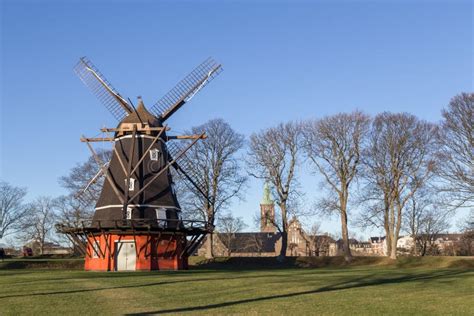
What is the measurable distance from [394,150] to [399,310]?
108 feet

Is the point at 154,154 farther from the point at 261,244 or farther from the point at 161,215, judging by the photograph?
the point at 261,244

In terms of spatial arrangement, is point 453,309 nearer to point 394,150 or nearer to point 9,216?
point 394,150

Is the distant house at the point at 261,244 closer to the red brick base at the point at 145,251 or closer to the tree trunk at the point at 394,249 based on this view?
the tree trunk at the point at 394,249

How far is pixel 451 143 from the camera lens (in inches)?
1414

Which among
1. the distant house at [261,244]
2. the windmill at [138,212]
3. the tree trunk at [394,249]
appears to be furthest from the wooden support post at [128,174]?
the distant house at [261,244]

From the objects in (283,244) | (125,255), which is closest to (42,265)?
(125,255)

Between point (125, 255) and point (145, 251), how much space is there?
1453mm

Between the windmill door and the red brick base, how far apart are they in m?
0.19

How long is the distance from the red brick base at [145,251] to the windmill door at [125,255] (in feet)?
0.64

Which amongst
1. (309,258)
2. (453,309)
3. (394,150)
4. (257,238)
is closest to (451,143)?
(394,150)

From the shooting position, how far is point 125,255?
3228cm

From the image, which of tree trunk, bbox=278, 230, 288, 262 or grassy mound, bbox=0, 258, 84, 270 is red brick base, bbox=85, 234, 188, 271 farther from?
A: tree trunk, bbox=278, 230, 288, 262

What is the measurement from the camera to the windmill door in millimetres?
32062

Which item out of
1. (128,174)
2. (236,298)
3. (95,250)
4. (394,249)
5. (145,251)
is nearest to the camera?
(236,298)
